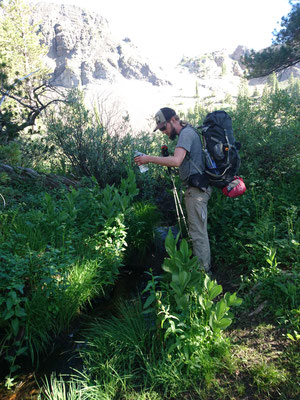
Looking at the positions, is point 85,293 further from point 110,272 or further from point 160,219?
point 160,219

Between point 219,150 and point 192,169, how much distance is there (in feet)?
1.36

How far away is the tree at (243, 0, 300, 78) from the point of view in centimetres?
837

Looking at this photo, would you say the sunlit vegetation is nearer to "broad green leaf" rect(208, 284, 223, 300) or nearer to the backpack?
"broad green leaf" rect(208, 284, 223, 300)

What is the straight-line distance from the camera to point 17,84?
7133 mm

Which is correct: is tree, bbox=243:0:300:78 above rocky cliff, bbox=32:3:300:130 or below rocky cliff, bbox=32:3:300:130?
below

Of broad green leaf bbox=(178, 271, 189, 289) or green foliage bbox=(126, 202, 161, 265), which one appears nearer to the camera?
broad green leaf bbox=(178, 271, 189, 289)

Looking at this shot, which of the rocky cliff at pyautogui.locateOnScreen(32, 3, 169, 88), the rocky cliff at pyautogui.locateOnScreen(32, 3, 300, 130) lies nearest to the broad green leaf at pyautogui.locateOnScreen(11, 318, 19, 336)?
the rocky cliff at pyautogui.locateOnScreen(32, 3, 300, 130)

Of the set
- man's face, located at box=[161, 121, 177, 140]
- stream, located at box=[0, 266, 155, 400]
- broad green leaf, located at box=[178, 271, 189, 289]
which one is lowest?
stream, located at box=[0, 266, 155, 400]

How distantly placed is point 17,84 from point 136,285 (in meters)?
6.16

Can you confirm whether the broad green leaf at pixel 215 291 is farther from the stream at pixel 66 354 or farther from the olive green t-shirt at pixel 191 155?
the olive green t-shirt at pixel 191 155

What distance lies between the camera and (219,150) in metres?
3.41

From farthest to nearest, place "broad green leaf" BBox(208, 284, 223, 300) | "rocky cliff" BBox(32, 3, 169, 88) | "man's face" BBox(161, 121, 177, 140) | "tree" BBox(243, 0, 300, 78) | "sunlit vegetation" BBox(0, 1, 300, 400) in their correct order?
"rocky cliff" BBox(32, 3, 169, 88) < "tree" BBox(243, 0, 300, 78) < "man's face" BBox(161, 121, 177, 140) < "broad green leaf" BBox(208, 284, 223, 300) < "sunlit vegetation" BBox(0, 1, 300, 400)

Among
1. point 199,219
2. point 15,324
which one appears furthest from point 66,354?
point 199,219

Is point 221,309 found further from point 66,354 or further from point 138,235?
point 138,235
